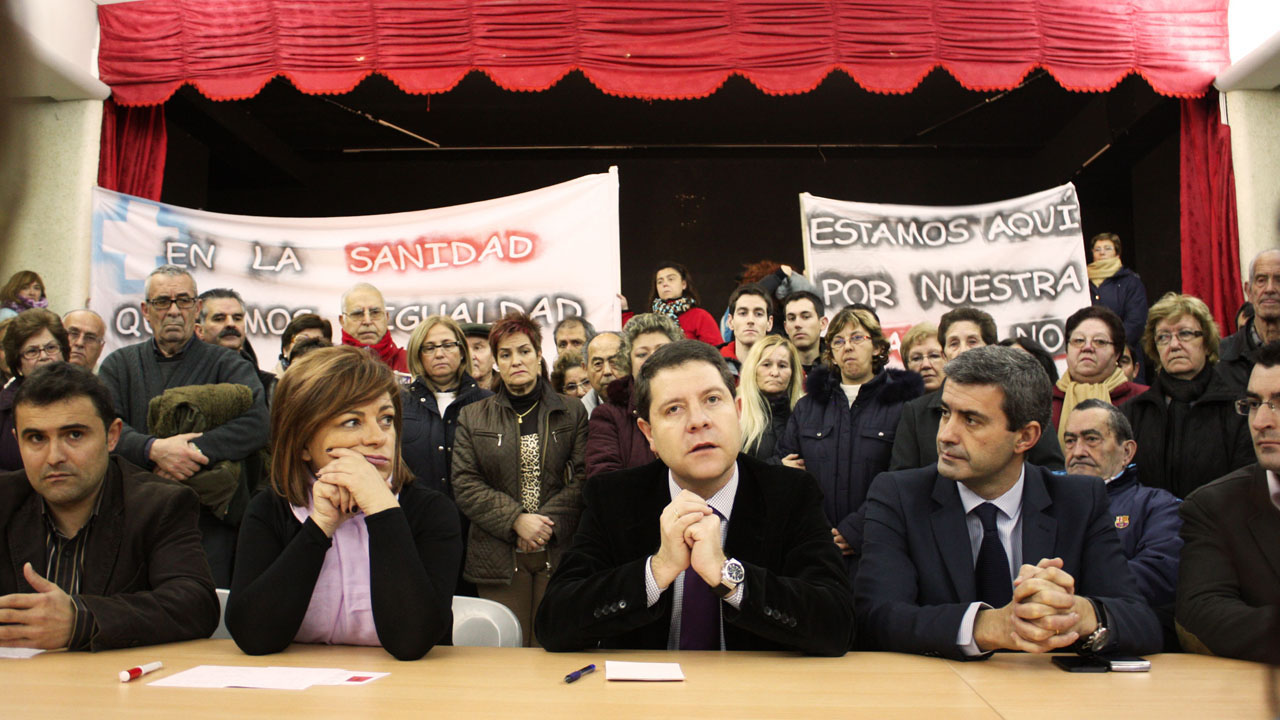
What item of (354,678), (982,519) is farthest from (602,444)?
(354,678)

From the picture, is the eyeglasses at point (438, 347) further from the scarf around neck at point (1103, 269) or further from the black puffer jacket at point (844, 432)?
the scarf around neck at point (1103, 269)

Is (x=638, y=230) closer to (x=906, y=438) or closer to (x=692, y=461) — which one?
(x=906, y=438)

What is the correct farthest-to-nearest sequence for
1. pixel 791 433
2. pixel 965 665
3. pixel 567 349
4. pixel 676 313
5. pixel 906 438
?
pixel 676 313 → pixel 567 349 → pixel 791 433 → pixel 906 438 → pixel 965 665

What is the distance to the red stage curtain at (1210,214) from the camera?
21.7 feet

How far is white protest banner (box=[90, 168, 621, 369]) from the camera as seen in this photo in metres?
6.23

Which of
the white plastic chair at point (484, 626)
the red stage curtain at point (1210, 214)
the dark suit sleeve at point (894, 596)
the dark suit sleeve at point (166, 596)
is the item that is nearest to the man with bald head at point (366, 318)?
the dark suit sleeve at point (166, 596)

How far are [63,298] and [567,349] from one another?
3.64 m

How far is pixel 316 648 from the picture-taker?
6.80 ft

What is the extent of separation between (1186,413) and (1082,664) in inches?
97.0

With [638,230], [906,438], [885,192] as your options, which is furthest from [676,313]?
[885,192]

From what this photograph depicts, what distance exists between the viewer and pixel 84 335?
4.50 metres

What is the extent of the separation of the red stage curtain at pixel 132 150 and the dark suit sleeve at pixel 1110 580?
6.69 m

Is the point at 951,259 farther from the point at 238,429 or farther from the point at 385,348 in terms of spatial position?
the point at 238,429

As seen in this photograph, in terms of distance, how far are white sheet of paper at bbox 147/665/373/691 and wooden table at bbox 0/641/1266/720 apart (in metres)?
0.04
